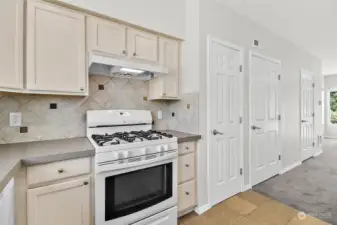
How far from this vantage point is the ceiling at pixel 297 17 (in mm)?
2424

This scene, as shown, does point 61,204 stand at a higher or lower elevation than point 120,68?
lower

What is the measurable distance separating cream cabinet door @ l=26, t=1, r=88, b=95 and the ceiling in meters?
1.85

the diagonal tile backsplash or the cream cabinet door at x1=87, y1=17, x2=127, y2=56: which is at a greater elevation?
the cream cabinet door at x1=87, y1=17, x2=127, y2=56

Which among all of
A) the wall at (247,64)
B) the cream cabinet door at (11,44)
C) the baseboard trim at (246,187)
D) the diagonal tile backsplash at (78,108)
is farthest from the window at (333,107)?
the cream cabinet door at (11,44)

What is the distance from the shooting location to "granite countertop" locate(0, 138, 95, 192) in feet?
3.45

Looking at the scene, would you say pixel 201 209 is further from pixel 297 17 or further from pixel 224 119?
pixel 297 17

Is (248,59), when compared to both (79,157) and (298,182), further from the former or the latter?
(79,157)

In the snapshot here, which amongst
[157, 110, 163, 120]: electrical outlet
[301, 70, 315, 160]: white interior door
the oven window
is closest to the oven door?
the oven window

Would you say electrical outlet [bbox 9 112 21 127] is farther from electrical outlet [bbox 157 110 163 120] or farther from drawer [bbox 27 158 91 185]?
electrical outlet [bbox 157 110 163 120]

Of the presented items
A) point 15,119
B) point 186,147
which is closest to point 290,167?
point 186,147

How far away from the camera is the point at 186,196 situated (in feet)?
6.82

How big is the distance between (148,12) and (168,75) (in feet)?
2.41

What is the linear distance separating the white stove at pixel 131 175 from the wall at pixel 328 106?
8808 millimetres

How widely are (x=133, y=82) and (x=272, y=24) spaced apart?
2.46 meters
